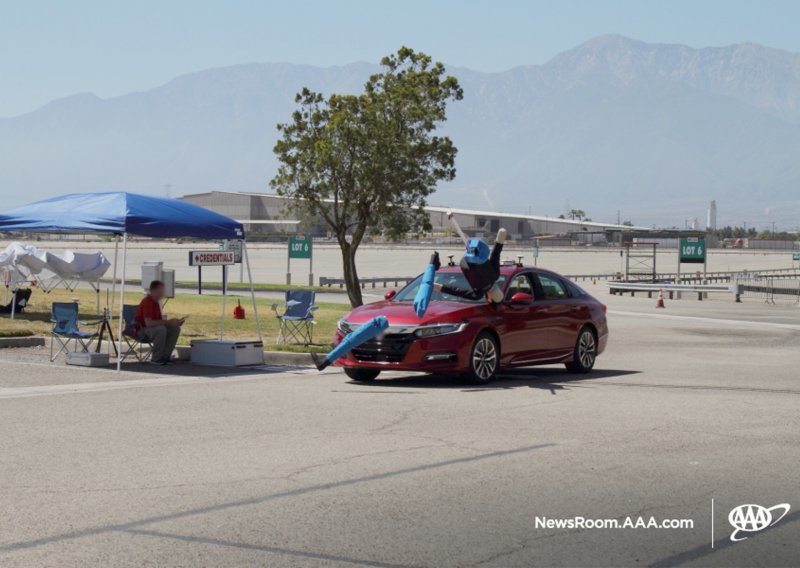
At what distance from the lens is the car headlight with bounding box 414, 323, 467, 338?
15633 mm

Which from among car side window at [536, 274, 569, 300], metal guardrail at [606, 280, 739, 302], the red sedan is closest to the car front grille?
the red sedan

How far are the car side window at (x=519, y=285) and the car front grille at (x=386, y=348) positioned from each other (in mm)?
1951

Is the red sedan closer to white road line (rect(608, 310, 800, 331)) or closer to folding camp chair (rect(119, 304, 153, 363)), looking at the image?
folding camp chair (rect(119, 304, 153, 363))

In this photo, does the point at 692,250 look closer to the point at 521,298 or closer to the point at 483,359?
the point at 521,298

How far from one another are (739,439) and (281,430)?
14.2 ft

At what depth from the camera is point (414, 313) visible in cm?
1591

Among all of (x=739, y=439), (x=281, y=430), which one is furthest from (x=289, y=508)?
(x=739, y=439)

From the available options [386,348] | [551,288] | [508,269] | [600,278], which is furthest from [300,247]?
[386,348]

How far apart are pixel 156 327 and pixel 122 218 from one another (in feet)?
6.29

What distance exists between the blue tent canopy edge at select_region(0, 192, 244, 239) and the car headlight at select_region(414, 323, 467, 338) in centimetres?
432

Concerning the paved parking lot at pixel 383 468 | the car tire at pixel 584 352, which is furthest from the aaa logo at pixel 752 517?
the car tire at pixel 584 352

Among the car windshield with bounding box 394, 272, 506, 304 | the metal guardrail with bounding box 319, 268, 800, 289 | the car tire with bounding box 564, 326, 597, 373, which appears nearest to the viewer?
the car windshield with bounding box 394, 272, 506, 304

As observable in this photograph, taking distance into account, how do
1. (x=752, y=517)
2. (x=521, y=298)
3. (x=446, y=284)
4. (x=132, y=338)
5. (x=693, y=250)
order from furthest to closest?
(x=693, y=250)
(x=132, y=338)
(x=446, y=284)
(x=521, y=298)
(x=752, y=517)

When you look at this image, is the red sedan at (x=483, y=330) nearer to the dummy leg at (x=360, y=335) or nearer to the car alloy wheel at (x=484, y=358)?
the car alloy wheel at (x=484, y=358)
